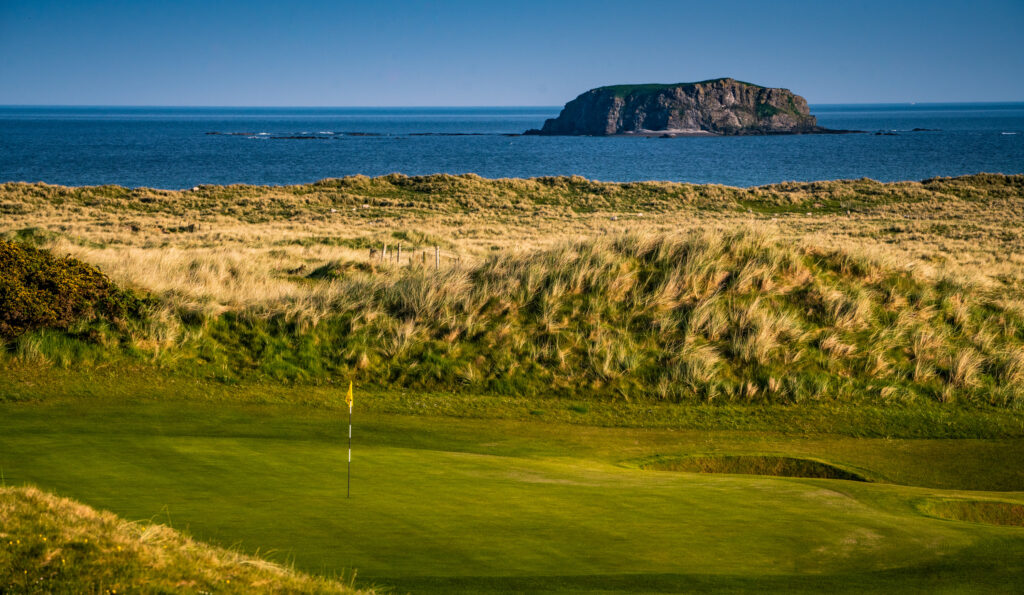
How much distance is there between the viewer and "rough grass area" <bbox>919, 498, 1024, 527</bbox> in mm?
7320

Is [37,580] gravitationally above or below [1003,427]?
above

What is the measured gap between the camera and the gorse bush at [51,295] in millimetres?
13930

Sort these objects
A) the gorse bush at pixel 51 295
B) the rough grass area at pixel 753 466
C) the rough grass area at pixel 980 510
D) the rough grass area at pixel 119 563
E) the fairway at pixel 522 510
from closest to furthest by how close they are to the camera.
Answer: the rough grass area at pixel 119 563
the fairway at pixel 522 510
the rough grass area at pixel 980 510
the rough grass area at pixel 753 466
the gorse bush at pixel 51 295

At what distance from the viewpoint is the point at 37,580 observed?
4.24 metres

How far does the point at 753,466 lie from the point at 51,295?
1289 centimetres

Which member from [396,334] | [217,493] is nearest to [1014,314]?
[396,334]

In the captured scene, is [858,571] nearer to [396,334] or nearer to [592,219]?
[396,334]

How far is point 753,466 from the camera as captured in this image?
399 inches

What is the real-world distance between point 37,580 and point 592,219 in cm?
4493

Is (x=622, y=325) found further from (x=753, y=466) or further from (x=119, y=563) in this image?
(x=119, y=563)

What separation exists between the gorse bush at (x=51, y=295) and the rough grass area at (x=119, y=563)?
10.5 meters

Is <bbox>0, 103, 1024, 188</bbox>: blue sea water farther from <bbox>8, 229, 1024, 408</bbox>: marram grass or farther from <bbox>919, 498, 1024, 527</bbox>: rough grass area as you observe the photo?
<bbox>919, 498, 1024, 527</bbox>: rough grass area

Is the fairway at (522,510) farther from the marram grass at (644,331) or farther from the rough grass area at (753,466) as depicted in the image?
the marram grass at (644,331)

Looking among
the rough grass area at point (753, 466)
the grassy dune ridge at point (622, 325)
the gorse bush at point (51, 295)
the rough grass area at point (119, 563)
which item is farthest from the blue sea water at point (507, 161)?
the rough grass area at point (119, 563)
